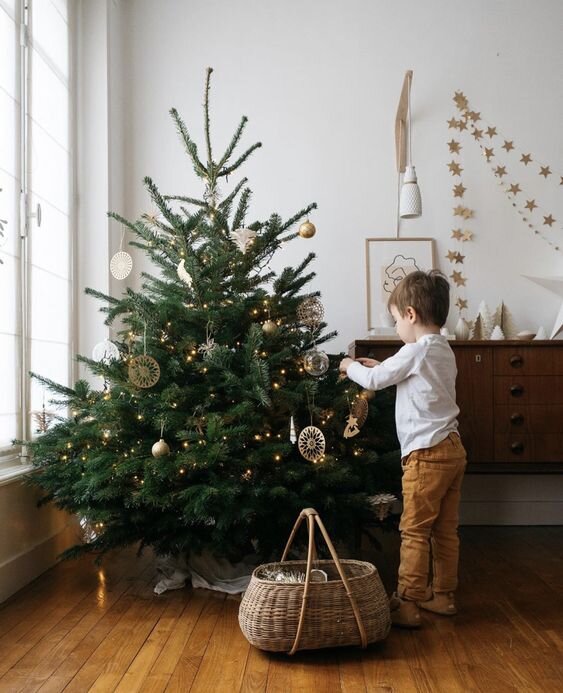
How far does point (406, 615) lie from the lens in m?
2.21

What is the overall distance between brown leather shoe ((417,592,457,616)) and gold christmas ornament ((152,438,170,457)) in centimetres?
95

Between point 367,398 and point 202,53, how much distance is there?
228 cm

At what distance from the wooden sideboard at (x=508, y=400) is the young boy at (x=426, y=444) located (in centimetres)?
105

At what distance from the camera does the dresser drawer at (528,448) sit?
3457 mm

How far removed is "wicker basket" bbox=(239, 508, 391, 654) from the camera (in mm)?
1956

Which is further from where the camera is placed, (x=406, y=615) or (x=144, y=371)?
(x=144, y=371)

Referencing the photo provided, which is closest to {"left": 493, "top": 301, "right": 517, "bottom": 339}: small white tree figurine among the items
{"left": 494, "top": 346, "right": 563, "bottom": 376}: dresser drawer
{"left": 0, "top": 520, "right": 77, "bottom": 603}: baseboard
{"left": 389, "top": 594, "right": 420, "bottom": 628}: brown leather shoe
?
{"left": 494, "top": 346, "right": 563, "bottom": 376}: dresser drawer

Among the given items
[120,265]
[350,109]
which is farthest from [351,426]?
[350,109]

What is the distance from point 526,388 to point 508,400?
0.10 m

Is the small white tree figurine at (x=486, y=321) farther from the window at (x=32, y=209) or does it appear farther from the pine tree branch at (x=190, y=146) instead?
the window at (x=32, y=209)

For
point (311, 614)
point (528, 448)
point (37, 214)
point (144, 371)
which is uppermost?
point (37, 214)

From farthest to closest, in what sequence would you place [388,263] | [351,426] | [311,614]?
[388,263], [351,426], [311,614]

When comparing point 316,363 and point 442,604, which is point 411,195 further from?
point 442,604

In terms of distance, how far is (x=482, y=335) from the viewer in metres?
3.69
